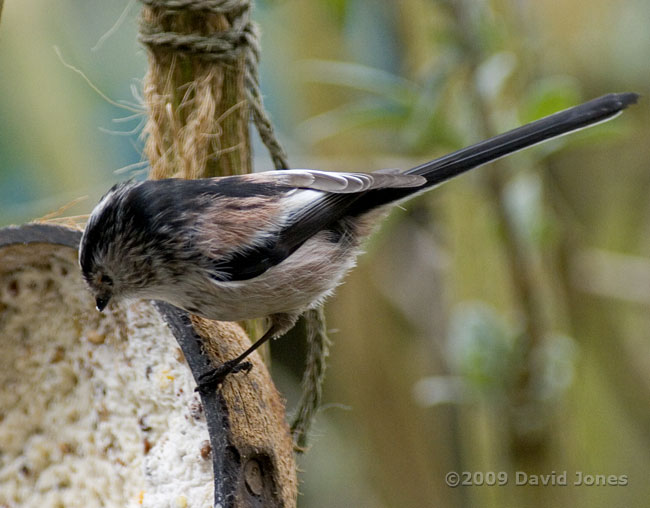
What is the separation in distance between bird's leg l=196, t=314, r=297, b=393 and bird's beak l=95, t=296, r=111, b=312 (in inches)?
10.5

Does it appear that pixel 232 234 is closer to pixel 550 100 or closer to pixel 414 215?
pixel 550 100

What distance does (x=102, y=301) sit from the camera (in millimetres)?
1399

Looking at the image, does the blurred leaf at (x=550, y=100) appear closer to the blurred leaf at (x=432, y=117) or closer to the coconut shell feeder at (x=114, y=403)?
the blurred leaf at (x=432, y=117)

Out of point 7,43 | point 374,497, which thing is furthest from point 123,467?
point 7,43

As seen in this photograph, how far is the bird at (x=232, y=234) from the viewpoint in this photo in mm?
1379

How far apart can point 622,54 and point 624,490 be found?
1.90 meters

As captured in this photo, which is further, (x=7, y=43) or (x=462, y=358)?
(x=7, y=43)

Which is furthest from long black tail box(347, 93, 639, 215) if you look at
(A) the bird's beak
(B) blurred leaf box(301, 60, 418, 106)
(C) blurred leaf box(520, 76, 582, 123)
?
(A) the bird's beak

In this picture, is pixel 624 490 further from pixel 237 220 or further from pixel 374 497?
pixel 237 220

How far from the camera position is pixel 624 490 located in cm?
337

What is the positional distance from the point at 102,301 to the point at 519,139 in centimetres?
88

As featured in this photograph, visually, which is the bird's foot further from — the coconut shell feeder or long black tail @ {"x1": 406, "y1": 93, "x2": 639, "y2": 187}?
long black tail @ {"x1": 406, "y1": 93, "x2": 639, "y2": 187}

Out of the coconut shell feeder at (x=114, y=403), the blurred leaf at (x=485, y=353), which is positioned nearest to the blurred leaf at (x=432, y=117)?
the blurred leaf at (x=485, y=353)

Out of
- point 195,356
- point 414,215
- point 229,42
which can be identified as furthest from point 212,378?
point 414,215
